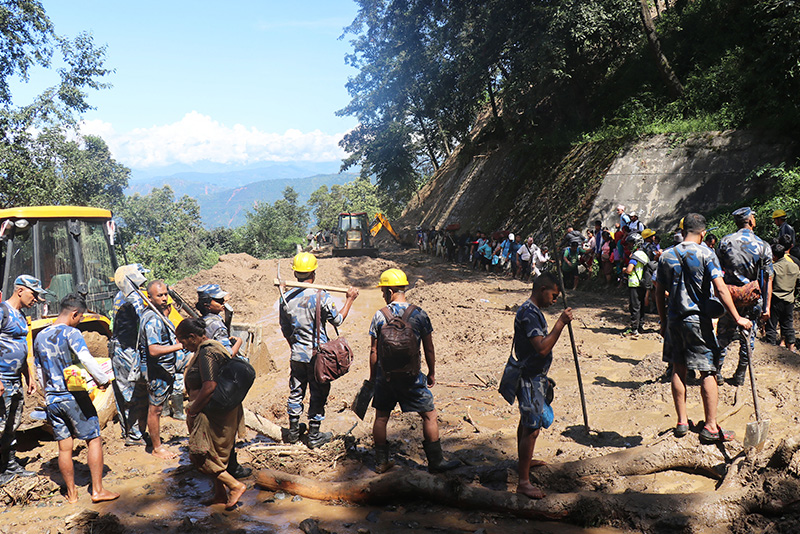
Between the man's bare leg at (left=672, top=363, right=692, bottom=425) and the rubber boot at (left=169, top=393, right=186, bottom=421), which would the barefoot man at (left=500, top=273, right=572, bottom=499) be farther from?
the rubber boot at (left=169, top=393, right=186, bottom=421)

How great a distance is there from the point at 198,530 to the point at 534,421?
2546 millimetres

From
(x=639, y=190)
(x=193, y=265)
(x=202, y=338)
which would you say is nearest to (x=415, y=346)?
(x=202, y=338)

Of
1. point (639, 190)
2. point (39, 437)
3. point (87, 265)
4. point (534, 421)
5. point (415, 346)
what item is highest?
point (639, 190)

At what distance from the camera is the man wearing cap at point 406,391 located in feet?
15.1

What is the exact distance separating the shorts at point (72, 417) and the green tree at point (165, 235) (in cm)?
1414

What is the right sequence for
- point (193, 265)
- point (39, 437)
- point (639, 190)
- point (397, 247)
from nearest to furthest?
point (39, 437), point (639, 190), point (193, 265), point (397, 247)

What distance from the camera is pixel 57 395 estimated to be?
4.61m

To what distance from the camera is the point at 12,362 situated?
5074mm

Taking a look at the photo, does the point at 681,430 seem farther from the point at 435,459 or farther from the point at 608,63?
the point at 608,63

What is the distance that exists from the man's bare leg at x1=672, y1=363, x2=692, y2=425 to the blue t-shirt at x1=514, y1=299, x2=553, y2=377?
1.32 m

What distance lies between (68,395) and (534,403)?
12.4ft

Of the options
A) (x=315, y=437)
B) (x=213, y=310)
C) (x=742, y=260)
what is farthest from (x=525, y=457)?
(x=213, y=310)

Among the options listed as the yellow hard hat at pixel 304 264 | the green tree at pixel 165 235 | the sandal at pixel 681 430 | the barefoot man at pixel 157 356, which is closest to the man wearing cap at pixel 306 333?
the yellow hard hat at pixel 304 264

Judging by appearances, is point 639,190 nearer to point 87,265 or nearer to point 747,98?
point 747,98
